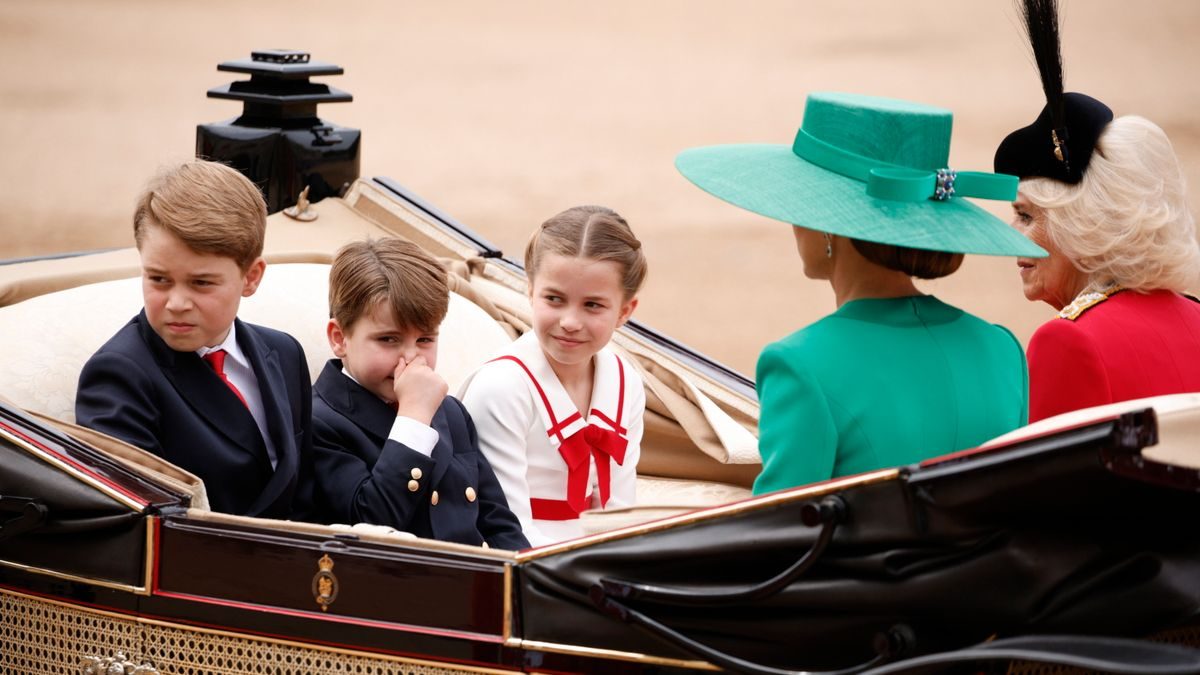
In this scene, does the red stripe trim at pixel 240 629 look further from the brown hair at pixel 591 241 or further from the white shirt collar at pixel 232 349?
Result: the brown hair at pixel 591 241

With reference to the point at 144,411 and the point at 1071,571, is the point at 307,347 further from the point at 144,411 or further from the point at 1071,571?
the point at 1071,571

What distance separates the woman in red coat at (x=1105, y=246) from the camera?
6.88 ft

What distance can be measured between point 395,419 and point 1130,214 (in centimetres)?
109

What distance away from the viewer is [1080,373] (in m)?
2.09

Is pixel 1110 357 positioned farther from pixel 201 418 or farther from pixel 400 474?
pixel 201 418

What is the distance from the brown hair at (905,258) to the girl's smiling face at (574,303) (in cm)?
57

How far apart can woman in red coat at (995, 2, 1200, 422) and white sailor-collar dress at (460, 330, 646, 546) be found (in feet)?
2.09

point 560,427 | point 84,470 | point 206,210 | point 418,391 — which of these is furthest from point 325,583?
point 560,427

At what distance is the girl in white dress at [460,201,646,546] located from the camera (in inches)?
86.2

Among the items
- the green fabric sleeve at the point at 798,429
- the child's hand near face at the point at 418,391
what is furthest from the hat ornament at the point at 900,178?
the child's hand near face at the point at 418,391

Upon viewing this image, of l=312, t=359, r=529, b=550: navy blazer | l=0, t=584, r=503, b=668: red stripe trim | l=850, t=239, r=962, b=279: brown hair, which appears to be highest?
l=850, t=239, r=962, b=279: brown hair

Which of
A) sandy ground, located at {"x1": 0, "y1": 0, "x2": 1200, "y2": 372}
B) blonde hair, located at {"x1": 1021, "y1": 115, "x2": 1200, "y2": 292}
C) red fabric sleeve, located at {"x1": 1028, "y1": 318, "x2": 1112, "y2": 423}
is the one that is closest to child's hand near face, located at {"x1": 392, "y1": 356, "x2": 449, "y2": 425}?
red fabric sleeve, located at {"x1": 1028, "y1": 318, "x2": 1112, "y2": 423}

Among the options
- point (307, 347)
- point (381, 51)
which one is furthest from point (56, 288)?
point (381, 51)

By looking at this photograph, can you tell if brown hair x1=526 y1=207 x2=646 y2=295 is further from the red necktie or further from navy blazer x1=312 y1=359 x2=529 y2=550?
the red necktie
